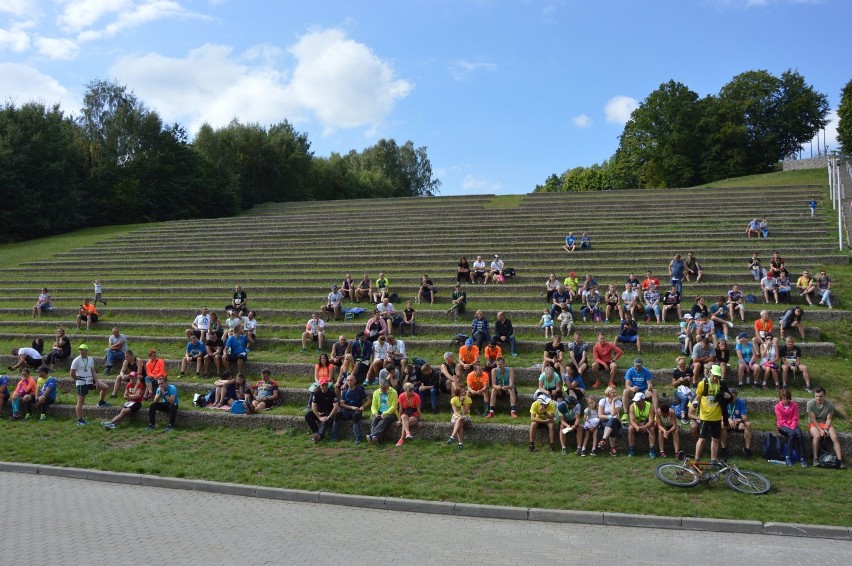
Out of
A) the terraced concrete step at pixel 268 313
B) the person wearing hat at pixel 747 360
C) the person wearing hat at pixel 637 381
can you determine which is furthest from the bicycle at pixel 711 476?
the terraced concrete step at pixel 268 313

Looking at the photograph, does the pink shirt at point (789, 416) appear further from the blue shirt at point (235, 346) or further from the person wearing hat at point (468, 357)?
the blue shirt at point (235, 346)

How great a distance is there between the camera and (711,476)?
370 inches

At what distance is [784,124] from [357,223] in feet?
163

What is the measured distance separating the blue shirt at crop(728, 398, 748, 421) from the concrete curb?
282cm

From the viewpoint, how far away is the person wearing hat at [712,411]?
1012 cm

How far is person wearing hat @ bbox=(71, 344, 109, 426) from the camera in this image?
13.4 meters

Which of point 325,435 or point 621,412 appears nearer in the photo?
point 621,412

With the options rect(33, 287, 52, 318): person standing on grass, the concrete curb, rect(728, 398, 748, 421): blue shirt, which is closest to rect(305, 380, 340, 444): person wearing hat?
the concrete curb

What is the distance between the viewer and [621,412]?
440 inches

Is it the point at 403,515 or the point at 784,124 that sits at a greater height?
the point at 784,124

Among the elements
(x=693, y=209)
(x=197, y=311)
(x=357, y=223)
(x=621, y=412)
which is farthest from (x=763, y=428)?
(x=357, y=223)

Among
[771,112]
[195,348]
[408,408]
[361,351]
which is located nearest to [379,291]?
[361,351]

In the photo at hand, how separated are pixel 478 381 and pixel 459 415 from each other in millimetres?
1241

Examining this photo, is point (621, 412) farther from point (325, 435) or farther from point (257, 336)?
point (257, 336)
